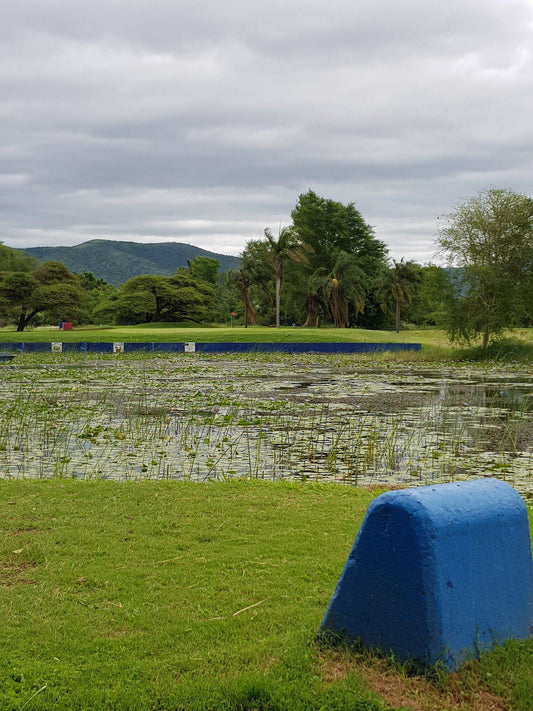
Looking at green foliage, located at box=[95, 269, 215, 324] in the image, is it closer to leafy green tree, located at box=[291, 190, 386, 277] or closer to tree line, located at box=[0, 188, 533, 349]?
tree line, located at box=[0, 188, 533, 349]

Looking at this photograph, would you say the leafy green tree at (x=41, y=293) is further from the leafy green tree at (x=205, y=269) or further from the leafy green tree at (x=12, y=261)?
the leafy green tree at (x=205, y=269)

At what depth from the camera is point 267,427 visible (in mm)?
10664

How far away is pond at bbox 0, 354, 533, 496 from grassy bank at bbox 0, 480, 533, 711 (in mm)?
1827

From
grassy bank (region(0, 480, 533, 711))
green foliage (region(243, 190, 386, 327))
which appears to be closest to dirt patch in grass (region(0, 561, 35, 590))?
grassy bank (region(0, 480, 533, 711))

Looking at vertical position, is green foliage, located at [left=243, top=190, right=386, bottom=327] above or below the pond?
above

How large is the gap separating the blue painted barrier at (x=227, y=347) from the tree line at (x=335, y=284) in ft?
12.6

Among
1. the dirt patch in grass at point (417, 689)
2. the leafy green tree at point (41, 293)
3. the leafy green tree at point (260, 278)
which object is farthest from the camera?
the leafy green tree at point (260, 278)

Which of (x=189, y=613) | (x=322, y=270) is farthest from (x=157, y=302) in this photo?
(x=189, y=613)

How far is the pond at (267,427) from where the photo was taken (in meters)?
7.78

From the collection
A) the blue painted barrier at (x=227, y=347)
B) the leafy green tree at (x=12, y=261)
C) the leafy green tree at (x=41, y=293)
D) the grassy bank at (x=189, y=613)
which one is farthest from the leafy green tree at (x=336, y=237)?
the grassy bank at (x=189, y=613)

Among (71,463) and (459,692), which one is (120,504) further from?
(459,692)

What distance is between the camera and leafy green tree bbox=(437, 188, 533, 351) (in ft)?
Result: 98.6

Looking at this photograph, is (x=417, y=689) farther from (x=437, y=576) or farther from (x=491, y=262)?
(x=491, y=262)

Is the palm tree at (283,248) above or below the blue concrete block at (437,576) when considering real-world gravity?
above
